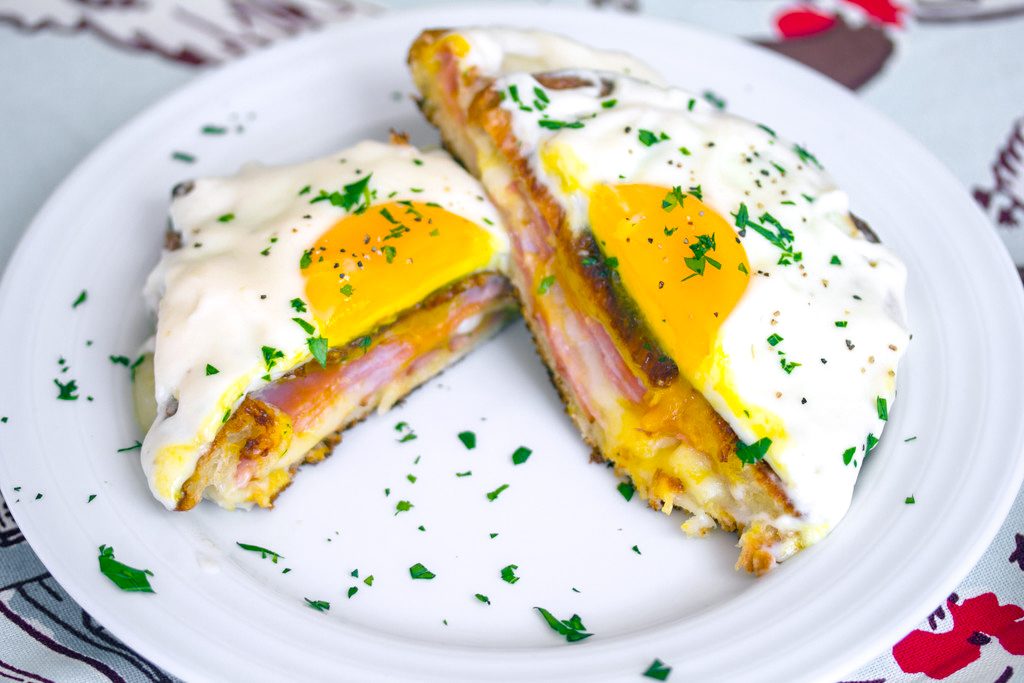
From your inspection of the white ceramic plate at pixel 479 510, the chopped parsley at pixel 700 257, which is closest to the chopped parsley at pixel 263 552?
the white ceramic plate at pixel 479 510

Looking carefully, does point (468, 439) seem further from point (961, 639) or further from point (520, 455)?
point (961, 639)

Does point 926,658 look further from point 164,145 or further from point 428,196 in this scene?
point 164,145

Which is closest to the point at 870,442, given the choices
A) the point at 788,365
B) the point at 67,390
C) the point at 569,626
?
the point at 788,365

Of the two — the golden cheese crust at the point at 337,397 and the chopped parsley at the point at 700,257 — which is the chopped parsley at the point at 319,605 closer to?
the golden cheese crust at the point at 337,397

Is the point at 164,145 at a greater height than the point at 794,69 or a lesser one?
lesser

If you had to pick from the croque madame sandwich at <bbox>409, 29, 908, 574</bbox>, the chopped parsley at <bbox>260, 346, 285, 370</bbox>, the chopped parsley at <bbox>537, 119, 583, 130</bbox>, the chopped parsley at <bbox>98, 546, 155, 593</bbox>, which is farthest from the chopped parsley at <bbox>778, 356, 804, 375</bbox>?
the chopped parsley at <bbox>98, 546, 155, 593</bbox>

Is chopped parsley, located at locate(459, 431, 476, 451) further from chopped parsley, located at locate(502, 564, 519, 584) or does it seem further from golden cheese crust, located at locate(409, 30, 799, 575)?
chopped parsley, located at locate(502, 564, 519, 584)

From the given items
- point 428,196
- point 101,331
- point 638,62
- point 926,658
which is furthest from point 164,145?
point 926,658
